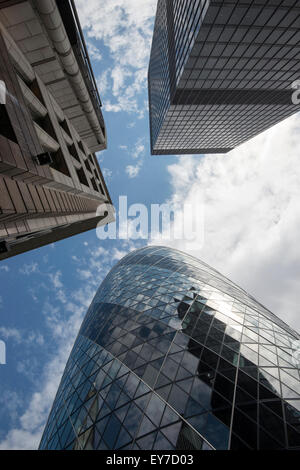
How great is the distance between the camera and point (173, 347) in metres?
18.0

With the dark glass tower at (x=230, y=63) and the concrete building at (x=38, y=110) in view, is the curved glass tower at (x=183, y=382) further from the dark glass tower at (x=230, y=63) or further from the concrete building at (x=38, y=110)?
the dark glass tower at (x=230, y=63)

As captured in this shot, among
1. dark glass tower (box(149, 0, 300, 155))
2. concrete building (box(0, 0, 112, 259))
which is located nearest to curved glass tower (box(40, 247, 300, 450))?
concrete building (box(0, 0, 112, 259))

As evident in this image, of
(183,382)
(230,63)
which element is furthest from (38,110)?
(230,63)

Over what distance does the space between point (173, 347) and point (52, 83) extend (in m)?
23.8

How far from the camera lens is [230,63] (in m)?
27.7

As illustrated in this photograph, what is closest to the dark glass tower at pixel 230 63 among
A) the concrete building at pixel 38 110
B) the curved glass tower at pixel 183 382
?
the concrete building at pixel 38 110

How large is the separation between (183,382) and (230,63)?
38.4 metres

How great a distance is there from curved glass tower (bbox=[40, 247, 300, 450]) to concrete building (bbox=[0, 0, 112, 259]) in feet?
46.5

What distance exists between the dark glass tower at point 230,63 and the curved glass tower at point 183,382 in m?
31.3

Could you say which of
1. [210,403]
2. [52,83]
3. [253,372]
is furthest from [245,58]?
[210,403]

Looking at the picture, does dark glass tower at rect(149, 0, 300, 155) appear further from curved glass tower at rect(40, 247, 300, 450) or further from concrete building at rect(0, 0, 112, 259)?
curved glass tower at rect(40, 247, 300, 450)

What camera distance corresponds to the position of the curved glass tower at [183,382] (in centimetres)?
1237

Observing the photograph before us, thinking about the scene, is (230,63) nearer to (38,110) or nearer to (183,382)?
(38,110)

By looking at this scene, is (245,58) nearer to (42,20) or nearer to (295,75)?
(295,75)
